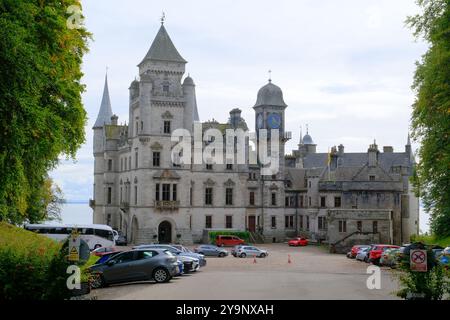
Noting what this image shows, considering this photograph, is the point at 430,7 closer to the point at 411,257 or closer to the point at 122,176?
the point at 411,257

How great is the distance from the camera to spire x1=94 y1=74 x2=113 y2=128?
83.5 metres

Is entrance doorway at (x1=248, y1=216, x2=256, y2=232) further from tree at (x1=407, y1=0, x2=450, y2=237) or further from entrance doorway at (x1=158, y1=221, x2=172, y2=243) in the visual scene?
tree at (x1=407, y1=0, x2=450, y2=237)

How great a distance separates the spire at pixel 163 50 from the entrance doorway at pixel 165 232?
59.2 ft

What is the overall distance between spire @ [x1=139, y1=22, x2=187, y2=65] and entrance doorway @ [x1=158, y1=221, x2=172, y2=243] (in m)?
18.0

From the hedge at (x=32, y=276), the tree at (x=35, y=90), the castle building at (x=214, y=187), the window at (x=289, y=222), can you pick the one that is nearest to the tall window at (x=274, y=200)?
the castle building at (x=214, y=187)

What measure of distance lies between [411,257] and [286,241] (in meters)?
58.2

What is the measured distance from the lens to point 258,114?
→ 79.9 metres

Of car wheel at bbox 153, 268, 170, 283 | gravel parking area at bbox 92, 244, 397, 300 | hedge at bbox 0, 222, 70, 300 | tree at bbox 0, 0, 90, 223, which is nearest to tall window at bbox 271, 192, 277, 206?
gravel parking area at bbox 92, 244, 397, 300

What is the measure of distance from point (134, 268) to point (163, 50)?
46.6 metres

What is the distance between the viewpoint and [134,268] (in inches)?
1033

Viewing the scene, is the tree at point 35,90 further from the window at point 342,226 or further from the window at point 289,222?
the window at point 289,222

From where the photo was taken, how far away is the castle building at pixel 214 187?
68438 mm

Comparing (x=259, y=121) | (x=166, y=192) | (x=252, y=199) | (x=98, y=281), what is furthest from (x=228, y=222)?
(x=98, y=281)
